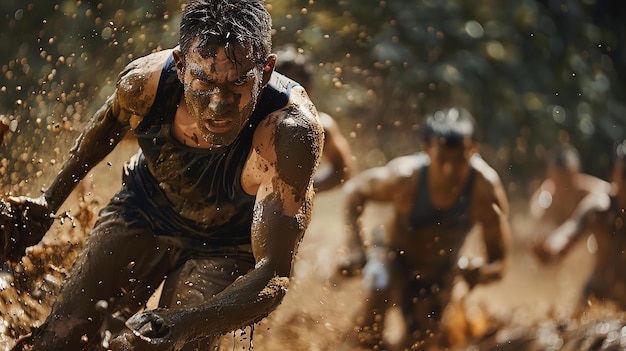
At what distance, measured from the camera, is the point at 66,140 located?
5391 millimetres

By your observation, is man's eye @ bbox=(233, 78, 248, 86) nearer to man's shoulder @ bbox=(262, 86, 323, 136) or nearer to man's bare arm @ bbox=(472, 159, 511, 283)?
man's shoulder @ bbox=(262, 86, 323, 136)

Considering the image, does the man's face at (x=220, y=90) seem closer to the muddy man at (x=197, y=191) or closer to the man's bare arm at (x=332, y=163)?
the muddy man at (x=197, y=191)

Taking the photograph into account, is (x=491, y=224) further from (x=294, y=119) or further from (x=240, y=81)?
(x=240, y=81)

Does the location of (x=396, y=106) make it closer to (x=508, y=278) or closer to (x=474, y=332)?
(x=508, y=278)

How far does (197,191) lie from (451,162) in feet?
10.6

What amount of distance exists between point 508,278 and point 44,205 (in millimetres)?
5697

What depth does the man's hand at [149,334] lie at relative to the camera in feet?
8.42

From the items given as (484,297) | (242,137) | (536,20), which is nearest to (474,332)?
(484,297)

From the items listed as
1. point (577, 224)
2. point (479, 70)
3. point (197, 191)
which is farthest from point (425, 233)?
point (479, 70)

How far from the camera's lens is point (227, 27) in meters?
3.00

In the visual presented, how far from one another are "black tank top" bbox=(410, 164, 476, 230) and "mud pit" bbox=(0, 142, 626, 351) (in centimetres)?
56

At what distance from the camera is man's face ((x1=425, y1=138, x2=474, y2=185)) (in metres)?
6.47

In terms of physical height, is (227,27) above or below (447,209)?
above

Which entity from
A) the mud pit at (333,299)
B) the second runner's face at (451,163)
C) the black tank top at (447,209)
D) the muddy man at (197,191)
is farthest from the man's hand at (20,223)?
the second runner's face at (451,163)
